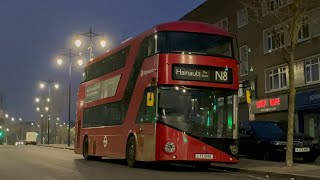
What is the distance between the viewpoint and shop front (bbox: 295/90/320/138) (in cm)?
2836

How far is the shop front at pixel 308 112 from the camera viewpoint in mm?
28359

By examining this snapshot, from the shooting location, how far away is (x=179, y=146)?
15445mm

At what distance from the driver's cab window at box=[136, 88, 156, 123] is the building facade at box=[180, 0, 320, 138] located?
Result: 31.9 feet

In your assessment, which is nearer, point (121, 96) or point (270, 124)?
point (121, 96)

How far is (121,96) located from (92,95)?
14.4ft

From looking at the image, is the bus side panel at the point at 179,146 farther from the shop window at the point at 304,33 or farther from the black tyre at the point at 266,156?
the shop window at the point at 304,33

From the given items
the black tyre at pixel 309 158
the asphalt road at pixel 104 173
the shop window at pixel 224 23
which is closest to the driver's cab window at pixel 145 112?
the asphalt road at pixel 104 173

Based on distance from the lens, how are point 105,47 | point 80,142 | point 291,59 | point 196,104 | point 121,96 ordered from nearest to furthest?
point 196,104
point 291,59
point 121,96
point 80,142
point 105,47

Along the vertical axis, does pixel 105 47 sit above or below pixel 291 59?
above

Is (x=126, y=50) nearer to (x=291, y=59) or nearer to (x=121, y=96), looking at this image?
(x=121, y=96)

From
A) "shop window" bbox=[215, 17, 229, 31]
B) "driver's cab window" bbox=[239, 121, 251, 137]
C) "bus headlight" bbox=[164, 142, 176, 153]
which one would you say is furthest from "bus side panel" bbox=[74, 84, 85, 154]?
"shop window" bbox=[215, 17, 229, 31]

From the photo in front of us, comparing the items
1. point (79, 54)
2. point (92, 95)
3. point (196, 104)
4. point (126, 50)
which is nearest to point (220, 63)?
point (196, 104)

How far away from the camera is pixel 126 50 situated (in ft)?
63.6

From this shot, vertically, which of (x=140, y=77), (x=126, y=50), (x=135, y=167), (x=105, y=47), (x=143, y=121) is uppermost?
(x=105, y=47)
